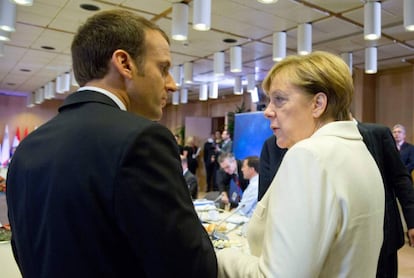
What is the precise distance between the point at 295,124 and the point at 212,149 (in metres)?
7.82

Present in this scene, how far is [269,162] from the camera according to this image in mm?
2211

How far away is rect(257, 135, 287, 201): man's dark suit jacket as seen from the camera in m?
2.14

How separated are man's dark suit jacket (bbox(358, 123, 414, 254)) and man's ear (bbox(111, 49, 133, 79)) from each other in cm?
132

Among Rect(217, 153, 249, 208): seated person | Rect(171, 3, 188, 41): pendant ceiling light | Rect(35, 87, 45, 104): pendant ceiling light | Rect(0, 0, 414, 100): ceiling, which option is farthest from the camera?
Rect(35, 87, 45, 104): pendant ceiling light

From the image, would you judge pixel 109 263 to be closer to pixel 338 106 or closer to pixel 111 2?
pixel 338 106

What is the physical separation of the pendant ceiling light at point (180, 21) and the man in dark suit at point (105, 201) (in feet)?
9.97

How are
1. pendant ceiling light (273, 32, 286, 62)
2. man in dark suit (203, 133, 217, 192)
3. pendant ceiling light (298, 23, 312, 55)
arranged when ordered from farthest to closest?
man in dark suit (203, 133, 217, 192) → pendant ceiling light (273, 32, 286, 62) → pendant ceiling light (298, 23, 312, 55)

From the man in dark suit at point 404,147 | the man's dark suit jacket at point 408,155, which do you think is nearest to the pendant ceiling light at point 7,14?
the man in dark suit at point 404,147

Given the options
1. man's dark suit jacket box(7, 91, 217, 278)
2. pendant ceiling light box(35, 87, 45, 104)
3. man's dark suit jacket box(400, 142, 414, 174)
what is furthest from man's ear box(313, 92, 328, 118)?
pendant ceiling light box(35, 87, 45, 104)

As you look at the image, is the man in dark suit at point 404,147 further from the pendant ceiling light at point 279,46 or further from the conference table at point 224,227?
the conference table at point 224,227

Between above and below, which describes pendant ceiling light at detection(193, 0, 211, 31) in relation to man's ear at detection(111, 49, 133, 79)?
above

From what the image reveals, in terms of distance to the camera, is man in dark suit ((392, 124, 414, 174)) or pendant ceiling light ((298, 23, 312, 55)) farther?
man in dark suit ((392, 124, 414, 174))

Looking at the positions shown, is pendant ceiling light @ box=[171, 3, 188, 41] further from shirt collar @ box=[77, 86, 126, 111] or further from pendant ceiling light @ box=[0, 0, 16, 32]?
shirt collar @ box=[77, 86, 126, 111]

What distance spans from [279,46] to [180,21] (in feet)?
4.96
